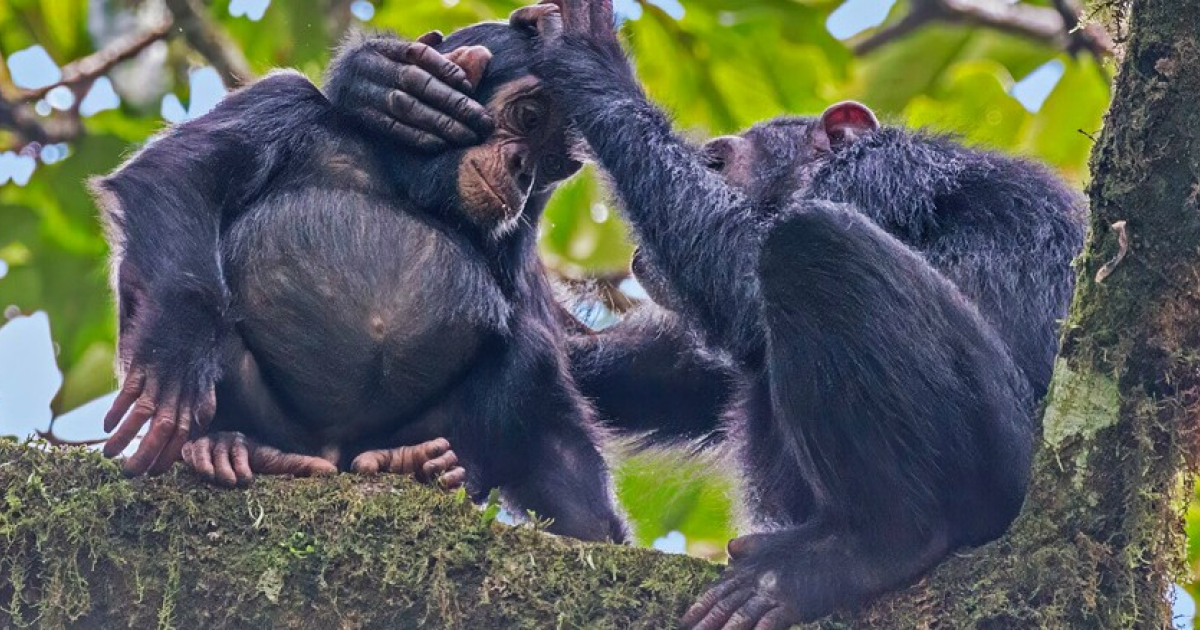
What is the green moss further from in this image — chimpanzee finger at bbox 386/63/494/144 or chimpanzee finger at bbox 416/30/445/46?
chimpanzee finger at bbox 416/30/445/46

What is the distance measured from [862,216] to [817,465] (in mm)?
768

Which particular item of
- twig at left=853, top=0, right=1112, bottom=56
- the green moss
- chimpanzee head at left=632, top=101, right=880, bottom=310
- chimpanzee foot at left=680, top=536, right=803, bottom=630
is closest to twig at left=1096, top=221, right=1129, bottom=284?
chimpanzee foot at left=680, top=536, right=803, bottom=630

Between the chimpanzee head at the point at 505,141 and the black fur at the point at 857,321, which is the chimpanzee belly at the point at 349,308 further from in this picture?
the black fur at the point at 857,321

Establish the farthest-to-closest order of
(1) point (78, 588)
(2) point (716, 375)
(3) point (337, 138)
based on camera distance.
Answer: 1. (2) point (716, 375)
2. (3) point (337, 138)
3. (1) point (78, 588)

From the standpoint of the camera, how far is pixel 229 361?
469 centimetres

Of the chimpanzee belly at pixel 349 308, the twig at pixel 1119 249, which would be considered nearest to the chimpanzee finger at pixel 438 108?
the chimpanzee belly at pixel 349 308

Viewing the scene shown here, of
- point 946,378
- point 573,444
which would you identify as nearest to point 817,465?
point 946,378

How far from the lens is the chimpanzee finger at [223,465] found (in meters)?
4.14

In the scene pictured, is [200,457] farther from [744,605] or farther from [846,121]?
[846,121]

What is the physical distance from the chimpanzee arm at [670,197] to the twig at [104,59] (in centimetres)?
293

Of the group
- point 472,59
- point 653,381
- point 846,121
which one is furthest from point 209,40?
point 846,121

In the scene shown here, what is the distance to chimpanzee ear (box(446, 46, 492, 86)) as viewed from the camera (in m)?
5.20

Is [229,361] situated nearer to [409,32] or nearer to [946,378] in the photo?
[946,378]

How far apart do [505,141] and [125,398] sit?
1608 millimetres
